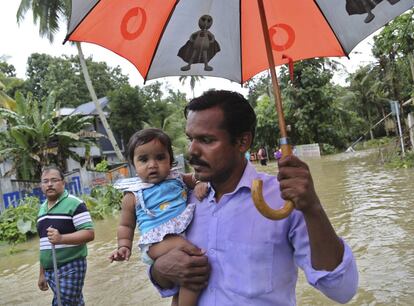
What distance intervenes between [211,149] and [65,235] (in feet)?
7.15

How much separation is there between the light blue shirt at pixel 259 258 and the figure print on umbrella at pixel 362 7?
1162 mm

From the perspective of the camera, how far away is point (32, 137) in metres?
15.1

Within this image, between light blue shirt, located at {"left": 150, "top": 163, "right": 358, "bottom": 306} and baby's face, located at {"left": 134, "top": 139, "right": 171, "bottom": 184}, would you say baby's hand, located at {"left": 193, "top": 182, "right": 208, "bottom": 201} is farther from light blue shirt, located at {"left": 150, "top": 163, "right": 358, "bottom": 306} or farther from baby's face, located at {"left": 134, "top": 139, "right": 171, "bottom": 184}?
baby's face, located at {"left": 134, "top": 139, "right": 171, "bottom": 184}

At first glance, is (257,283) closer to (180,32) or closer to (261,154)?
(180,32)

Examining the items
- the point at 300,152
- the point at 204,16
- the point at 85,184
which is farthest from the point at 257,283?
the point at 300,152

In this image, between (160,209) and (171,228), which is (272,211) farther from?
(160,209)

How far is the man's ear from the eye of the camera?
1.73m

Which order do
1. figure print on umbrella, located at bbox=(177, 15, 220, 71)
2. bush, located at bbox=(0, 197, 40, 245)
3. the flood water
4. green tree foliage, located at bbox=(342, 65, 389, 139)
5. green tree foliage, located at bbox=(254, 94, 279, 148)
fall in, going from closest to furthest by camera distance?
1. figure print on umbrella, located at bbox=(177, 15, 220, 71)
2. the flood water
3. bush, located at bbox=(0, 197, 40, 245)
4. green tree foliage, located at bbox=(254, 94, 279, 148)
5. green tree foliage, located at bbox=(342, 65, 389, 139)

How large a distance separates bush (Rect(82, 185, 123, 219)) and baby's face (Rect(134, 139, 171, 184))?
421 inches

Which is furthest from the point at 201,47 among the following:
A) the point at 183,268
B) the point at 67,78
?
the point at 67,78

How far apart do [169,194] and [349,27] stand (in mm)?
1381

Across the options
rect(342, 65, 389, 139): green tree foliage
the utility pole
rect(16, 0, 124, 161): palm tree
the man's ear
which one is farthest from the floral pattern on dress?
rect(342, 65, 389, 139): green tree foliage

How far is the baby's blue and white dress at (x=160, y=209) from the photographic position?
187cm

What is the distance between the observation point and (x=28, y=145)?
49.6 feet
